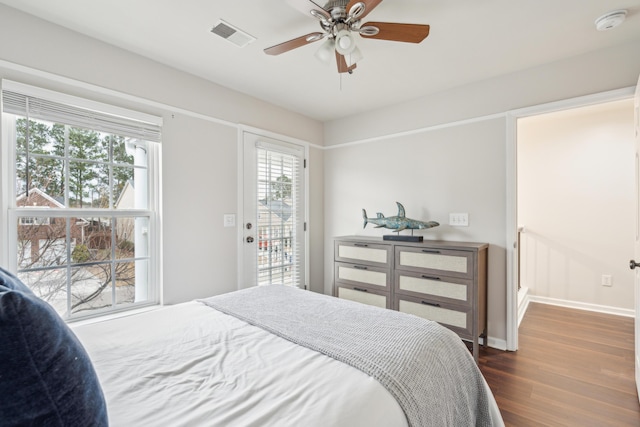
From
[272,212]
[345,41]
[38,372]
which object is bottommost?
[38,372]

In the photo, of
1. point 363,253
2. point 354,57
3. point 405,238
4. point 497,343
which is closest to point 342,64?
point 354,57

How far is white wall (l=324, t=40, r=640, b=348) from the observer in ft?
8.27

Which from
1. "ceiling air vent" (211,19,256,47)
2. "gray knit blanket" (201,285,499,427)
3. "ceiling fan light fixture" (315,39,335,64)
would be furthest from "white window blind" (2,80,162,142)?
"gray knit blanket" (201,285,499,427)

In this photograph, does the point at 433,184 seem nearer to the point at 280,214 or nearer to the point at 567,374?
the point at 280,214

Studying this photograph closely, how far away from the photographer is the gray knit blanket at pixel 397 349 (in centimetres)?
107

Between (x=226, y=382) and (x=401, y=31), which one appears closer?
(x=226, y=382)

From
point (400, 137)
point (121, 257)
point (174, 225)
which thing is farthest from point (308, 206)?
point (121, 257)

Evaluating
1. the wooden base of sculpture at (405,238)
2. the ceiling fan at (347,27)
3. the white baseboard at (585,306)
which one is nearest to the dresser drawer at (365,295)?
the wooden base of sculpture at (405,238)

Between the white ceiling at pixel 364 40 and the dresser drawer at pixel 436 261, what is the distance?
164cm

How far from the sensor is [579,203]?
3869mm

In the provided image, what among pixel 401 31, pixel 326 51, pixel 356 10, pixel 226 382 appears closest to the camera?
pixel 226 382

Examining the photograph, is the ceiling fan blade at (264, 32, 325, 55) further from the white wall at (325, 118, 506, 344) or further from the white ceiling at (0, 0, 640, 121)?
the white wall at (325, 118, 506, 344)

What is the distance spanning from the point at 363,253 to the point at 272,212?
1132mm

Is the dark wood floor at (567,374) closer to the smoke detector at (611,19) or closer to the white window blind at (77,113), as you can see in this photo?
the smoke detector at (611,19)
